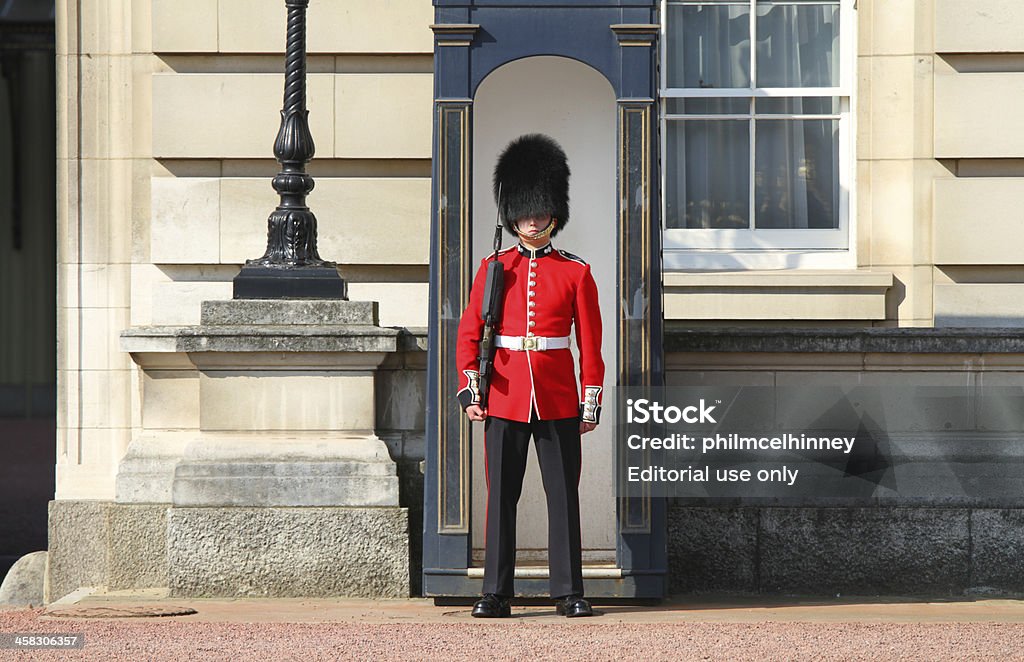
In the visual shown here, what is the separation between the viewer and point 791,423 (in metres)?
7.53

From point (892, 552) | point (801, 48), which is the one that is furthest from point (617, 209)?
point (801, 48)

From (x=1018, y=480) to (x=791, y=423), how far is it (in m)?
1.01

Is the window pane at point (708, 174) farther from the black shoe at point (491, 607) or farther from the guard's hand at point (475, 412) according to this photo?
the black shoe at point (491, 607)

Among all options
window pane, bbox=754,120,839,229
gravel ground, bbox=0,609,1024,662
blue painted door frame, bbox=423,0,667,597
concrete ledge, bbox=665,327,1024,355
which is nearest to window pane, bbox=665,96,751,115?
window pane, bbox=754,120,839,229

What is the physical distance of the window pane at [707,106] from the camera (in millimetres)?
9164

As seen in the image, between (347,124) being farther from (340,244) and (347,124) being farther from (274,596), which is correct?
(274,596)

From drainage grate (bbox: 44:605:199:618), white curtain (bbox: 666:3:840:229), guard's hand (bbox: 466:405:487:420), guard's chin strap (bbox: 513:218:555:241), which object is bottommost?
drainage grate (bbox: 44:605:199:618)

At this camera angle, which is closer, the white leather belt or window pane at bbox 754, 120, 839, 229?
the white leather belt

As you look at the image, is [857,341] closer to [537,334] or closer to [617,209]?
[617,209]

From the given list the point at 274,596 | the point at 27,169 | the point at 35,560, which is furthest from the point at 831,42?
the point at 27,169

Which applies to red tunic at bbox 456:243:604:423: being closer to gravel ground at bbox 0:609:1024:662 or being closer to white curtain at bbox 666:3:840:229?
gravel ground at bbox 0:609:1024:662

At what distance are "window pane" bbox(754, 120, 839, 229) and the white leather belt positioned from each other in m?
2.88

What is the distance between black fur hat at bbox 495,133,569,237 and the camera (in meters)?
6.70

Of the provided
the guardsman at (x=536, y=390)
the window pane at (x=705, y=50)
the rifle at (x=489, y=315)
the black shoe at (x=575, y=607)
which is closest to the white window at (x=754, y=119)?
the window pane at (x=705, y=50)
